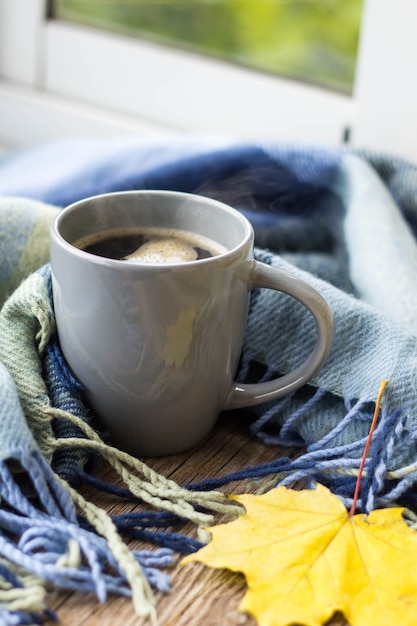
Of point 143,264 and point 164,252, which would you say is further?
→ point 164,252

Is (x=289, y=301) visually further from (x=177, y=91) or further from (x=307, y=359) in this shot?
(x=177, y=91)

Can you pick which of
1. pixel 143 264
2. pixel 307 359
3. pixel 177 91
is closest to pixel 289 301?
pixel 307 359

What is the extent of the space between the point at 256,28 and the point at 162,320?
0.64 m

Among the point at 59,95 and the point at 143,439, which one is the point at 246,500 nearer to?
the point at 143,439

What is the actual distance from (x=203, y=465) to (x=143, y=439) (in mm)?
52

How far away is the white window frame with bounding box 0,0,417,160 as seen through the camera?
923mm

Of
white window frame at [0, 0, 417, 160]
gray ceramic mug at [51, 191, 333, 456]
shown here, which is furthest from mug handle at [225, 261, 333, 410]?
white window frame at [0, 0, 417, 160]

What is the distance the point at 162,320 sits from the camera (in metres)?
0.57

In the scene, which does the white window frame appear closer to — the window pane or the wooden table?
the window pane

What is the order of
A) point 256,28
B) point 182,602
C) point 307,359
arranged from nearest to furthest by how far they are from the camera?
point 182,602 → point 307,359 → point 256,28

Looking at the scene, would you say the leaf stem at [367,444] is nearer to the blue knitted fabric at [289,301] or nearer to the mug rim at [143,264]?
the blue knitted fabric at [289,301]

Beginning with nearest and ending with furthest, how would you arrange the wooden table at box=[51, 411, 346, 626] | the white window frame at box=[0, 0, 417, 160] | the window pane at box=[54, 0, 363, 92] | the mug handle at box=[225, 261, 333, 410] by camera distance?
the wooden table at box=[51, 411, 346, 626] < the mug handle at box=[225, 261, 333, 410] < the white window frame at box=[0, 0, 417, 160] < the window pane at box=[54, 0, 363, 92]

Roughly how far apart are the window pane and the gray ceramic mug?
1.52ft

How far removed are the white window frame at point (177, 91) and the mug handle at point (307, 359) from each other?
365mm
